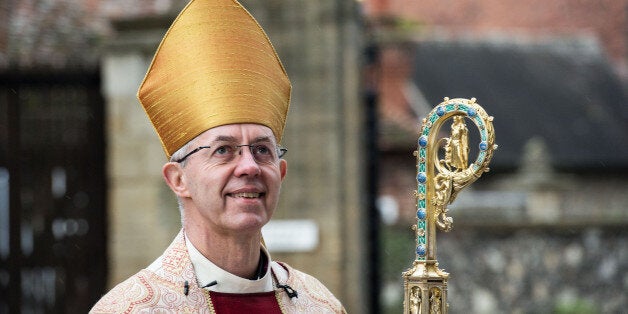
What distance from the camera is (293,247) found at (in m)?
10.3

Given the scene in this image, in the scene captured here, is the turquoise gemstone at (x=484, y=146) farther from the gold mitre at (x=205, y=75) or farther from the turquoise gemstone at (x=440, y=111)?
the gold mitre at (x=205, y=75)

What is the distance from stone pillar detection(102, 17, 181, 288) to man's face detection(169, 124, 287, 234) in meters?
6.38

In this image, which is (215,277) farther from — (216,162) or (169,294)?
(216,162)

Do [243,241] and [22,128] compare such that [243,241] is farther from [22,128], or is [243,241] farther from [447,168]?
[22,128]

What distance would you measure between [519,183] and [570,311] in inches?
283

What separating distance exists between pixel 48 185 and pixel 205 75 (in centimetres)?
699

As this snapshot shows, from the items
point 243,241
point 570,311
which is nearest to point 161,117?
point 243,241

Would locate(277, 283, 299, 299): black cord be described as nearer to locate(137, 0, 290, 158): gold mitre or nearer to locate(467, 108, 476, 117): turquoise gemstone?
locate(137, 0, 290, 158): gold mitre

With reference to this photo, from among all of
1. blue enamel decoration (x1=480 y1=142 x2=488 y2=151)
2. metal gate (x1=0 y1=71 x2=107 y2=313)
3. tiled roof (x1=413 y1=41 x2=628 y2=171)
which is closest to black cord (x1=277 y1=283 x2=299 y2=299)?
blue enamel decoration (x1=480 y1=142 x2=488 y2=151)

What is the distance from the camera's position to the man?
159 inches

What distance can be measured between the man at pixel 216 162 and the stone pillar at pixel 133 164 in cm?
625

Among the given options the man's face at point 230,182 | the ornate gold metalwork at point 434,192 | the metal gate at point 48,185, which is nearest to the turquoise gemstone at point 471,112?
the ornate gold metalwork at point 434,192

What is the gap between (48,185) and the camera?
1101cm

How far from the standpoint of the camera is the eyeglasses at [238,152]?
4.07 m
